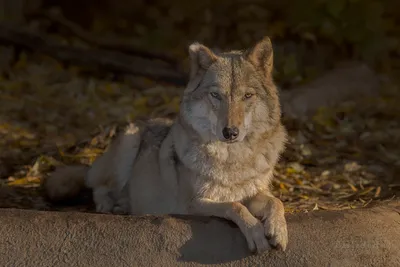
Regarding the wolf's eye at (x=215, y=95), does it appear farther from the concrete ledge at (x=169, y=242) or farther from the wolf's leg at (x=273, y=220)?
the concrete ledge at (x=169, y=242)

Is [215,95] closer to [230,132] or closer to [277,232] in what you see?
[230,132]

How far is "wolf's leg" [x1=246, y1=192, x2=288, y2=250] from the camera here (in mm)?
4219

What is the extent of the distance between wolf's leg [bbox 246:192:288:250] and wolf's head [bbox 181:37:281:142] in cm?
47

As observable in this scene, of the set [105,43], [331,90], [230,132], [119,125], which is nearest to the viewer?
[230,132]

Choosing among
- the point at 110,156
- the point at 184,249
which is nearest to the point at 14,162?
the point at 110,156

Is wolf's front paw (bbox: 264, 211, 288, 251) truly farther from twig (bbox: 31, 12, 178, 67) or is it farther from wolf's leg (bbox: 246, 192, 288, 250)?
twig (bbox: 31, 12, 178, 67)

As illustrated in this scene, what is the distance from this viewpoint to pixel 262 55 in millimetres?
5113

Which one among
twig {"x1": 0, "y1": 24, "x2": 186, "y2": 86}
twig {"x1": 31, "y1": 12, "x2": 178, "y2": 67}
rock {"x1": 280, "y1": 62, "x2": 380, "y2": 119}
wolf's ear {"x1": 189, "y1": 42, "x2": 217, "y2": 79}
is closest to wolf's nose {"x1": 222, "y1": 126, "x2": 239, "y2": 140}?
wolf's ear {"x1": 189, "y1": 42, "x2": 217, "y2": 79}

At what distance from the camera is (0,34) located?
34.8 feet

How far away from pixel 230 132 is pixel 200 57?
25.4 inches

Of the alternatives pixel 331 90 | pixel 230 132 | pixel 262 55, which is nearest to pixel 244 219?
pixel 230 132

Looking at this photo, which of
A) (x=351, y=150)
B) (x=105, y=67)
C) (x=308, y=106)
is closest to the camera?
(x=351, y=150)

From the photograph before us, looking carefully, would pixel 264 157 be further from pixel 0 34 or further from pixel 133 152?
pixel 0 34

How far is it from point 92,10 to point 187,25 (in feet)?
4.77
